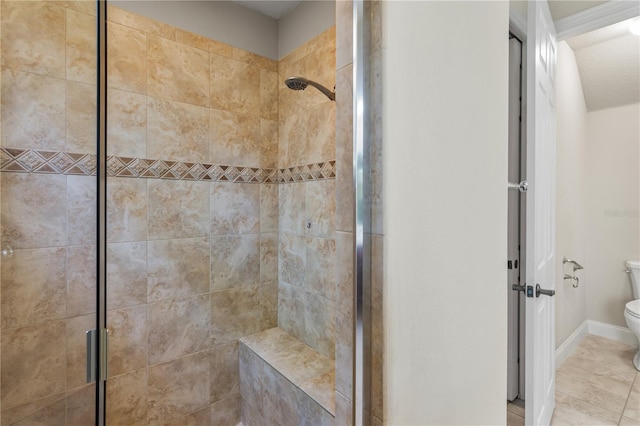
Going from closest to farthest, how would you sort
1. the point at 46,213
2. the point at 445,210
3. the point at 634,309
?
the point at 445,210, the point at 46,213, the point at 634,309

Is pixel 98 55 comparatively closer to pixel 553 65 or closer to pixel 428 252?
pixel 428 252

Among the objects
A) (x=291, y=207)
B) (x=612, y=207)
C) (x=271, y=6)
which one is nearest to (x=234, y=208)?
(x=291, y=207)

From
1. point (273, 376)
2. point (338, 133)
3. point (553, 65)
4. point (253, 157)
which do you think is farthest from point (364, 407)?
point (553, 65)

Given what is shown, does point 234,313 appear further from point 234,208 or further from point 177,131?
point 177,131

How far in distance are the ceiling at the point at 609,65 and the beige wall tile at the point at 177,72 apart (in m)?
2.64

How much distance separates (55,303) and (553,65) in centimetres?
232

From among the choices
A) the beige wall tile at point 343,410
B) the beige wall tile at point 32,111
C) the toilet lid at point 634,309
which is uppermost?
the beige wall tile at point 32,111

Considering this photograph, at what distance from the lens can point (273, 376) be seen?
1.49 meters

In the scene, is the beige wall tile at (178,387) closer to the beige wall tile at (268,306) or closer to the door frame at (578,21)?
the beige wall tile at (268,306)

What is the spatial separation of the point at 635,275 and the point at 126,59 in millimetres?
3907

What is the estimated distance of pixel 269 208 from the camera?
187cm

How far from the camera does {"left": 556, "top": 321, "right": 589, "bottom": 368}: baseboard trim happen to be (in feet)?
7.60

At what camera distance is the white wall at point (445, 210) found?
0.68m

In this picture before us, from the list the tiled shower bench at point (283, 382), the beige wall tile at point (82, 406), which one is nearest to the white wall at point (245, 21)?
the beige wall tile at point (82, 406)
